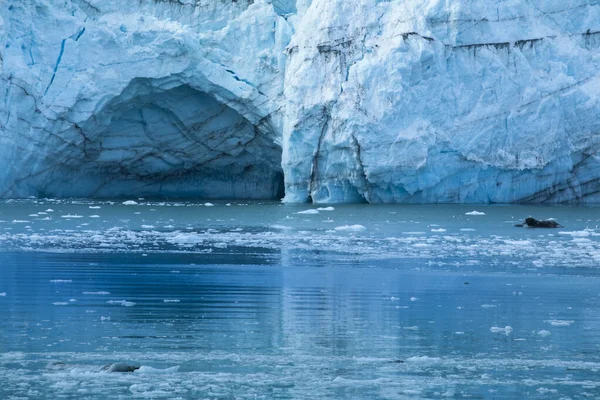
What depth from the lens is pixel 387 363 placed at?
14.7 feet

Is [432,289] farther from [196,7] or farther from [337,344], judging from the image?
[196,7]

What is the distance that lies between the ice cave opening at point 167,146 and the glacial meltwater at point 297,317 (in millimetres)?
9076

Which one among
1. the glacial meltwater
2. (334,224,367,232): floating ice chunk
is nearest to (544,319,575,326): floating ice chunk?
the glacial meltwater

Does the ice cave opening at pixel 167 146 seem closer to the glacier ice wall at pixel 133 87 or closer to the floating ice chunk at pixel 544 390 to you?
the glacier ice wall at pixel 133 87

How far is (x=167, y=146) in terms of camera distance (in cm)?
2156

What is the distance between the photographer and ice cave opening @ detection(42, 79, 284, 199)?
809 inches

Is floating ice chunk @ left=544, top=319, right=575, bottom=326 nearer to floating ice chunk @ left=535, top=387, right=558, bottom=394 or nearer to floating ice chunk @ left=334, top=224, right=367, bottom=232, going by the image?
floating ice chunk @ left=535, top=387, right=558, bottom=394

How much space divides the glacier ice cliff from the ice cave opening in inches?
2.7

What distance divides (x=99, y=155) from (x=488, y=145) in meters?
8.17

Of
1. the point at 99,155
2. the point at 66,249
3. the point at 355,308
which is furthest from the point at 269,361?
the point at 99,155

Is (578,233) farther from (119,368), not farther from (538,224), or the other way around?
(119,368)

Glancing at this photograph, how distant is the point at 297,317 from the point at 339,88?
1329 centimetres

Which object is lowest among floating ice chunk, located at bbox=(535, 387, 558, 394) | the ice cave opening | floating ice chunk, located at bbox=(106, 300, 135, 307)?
floating ice chunk, located at bbox=(535, 387, 558, 394)

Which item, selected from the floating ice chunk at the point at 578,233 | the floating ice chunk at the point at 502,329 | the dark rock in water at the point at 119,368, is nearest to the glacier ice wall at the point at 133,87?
the floating ice chunk at the point at 578,233
